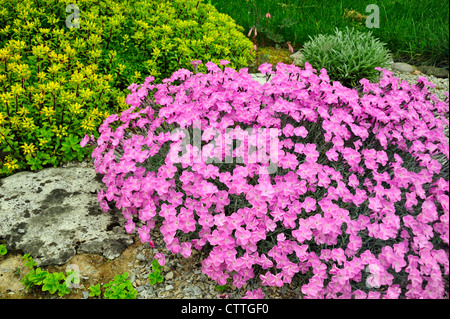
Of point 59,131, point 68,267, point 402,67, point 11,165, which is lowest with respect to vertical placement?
point 68,267

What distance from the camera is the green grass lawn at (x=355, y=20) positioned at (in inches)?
216

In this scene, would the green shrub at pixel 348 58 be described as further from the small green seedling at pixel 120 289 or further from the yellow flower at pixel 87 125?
the small green seedling at pixel 120 289

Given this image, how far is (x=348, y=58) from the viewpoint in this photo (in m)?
4.83

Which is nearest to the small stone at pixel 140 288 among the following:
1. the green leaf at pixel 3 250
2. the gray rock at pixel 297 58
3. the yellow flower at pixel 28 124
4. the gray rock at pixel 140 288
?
the gray rock at pixel 140 288

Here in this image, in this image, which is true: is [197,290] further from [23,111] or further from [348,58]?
[348,58]

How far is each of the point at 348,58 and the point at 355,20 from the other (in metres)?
1.93

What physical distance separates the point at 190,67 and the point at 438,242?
300cm

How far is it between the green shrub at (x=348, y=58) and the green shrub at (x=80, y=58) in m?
1.01

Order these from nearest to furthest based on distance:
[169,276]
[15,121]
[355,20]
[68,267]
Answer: [68,267]
[169,276]
[15,121]
[355,20]

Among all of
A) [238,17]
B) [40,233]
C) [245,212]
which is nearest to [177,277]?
[245,212]

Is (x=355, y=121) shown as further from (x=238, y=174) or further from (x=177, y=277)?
(x=177, y=277)

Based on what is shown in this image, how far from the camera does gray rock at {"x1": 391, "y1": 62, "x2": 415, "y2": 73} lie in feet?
18.2

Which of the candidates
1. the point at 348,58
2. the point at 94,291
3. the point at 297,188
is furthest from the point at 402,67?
the point at 94,291

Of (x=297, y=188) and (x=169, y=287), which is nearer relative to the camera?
(x=297, y=188)
